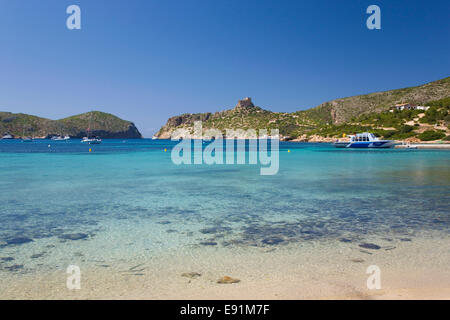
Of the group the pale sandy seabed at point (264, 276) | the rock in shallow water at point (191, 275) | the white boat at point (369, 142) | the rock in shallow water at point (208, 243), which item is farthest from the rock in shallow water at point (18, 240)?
the white boat at point (369, 142)

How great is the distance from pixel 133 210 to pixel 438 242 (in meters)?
8.73

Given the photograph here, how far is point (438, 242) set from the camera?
6840mm

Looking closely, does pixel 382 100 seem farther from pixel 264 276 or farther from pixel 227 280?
pixel 227 280

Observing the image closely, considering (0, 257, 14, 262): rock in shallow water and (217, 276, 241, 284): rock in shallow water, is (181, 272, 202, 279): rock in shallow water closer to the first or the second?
(217, 276, 241, 284): rock in shallow water

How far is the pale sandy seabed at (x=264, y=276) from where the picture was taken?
4.49 m

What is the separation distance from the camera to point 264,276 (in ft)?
16.8

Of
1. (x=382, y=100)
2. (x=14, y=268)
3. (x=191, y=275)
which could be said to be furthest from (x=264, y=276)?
(x=382, y=100)

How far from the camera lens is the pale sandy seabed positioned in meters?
4.49

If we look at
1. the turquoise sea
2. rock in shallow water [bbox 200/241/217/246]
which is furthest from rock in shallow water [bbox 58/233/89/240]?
rock in shallow water [bbox 200/241/217/246]

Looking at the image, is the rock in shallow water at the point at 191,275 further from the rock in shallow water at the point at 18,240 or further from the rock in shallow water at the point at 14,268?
the rock in shallow water at the point at 18,240

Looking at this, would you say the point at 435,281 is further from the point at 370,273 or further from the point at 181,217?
the point at 181,217

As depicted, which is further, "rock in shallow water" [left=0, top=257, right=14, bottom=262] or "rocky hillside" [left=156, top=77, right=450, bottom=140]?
"rocky hillside" [left=156, top=77, right=450, bottom=140]

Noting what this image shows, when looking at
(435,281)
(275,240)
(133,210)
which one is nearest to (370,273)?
(435,281)
